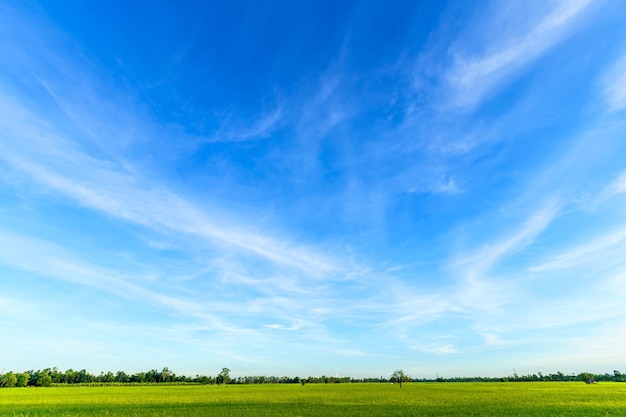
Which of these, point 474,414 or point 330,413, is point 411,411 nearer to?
point 474,414

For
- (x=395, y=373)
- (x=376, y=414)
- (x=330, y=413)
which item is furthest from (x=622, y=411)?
(x=395, y=373)

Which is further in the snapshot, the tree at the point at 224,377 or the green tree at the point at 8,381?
the tree at the point at 224,377

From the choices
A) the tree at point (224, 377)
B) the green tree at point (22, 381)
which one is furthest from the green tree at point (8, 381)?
the tree at point (224, 377)

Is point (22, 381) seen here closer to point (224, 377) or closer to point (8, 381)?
point (8, 381)

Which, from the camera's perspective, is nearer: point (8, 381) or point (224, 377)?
point (8, 381)

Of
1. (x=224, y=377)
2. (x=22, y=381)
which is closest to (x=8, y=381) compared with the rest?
(x=22, y=381)

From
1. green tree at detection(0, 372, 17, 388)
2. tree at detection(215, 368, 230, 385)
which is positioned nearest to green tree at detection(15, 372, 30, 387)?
green tree at detection(0, 372, 17, 388)

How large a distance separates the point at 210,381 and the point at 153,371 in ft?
109

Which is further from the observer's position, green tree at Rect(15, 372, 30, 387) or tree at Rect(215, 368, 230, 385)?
tree at Rect(215, 368, 230, 385)

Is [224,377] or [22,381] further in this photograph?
[224,377]

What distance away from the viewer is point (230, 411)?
1433 inches

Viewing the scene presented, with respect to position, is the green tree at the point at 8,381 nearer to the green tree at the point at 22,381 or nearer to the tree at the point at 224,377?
the green tree at the point at 22,381

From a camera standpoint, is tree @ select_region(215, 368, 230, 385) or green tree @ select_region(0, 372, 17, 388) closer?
green tree @ select_region(0, 372, 17, 388)

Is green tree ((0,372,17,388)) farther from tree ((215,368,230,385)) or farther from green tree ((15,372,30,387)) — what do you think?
tree ((215,368,230,385))
